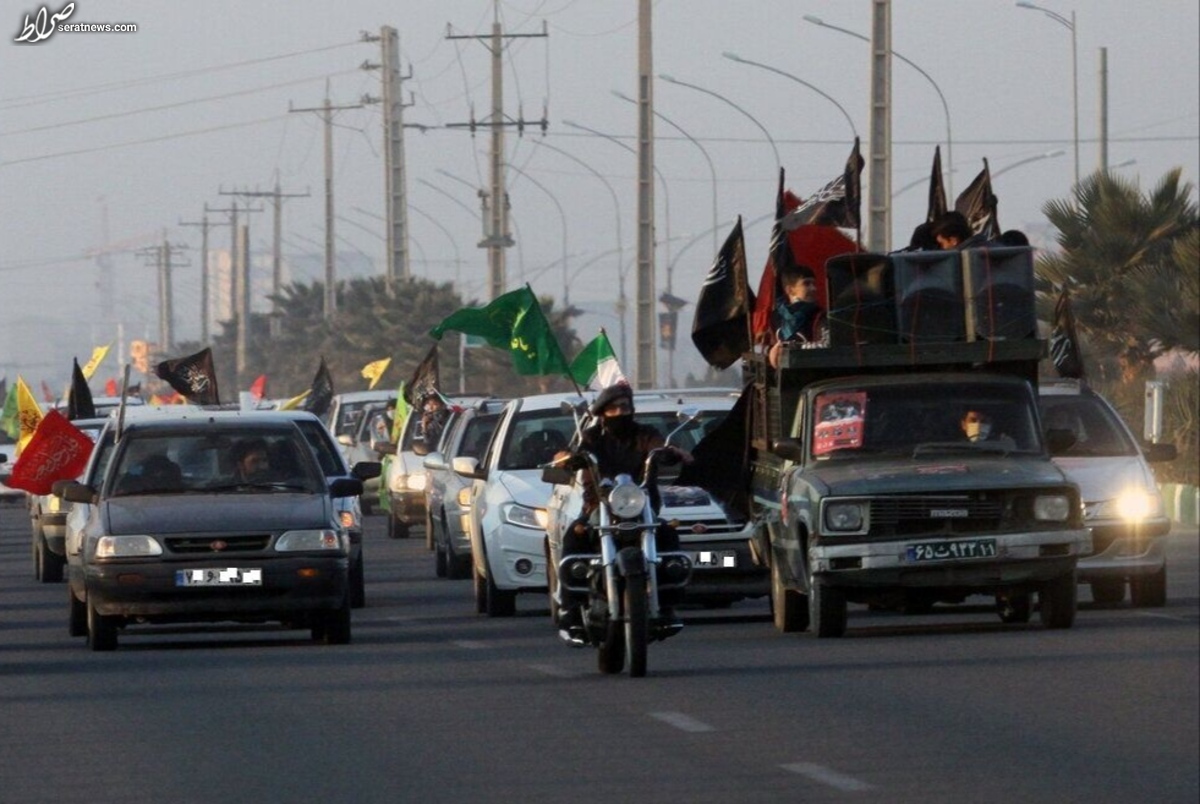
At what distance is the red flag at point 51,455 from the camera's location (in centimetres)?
2597

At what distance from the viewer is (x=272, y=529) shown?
1791 centimetres

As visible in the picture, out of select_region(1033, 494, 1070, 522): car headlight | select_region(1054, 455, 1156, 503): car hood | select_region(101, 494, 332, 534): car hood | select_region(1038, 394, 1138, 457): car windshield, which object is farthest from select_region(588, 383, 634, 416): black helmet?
select_region(1038, 394, 1138, 457): car windshield

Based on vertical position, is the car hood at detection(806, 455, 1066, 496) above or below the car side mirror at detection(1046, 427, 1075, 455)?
below

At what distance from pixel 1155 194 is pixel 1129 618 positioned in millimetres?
24607

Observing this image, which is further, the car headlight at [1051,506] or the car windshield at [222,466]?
the car windshield at [222,466]

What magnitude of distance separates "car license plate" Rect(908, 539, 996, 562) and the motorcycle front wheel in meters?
2.61

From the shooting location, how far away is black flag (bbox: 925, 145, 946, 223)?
22594 millimetres

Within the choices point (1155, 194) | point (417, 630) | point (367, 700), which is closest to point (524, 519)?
point (417, 630)

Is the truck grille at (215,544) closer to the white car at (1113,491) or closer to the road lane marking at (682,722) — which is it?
the road lane marking at (682,722)

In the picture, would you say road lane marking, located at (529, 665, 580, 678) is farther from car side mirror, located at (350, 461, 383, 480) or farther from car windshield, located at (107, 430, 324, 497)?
car side mirror, located at (350, 461, 383, 480)

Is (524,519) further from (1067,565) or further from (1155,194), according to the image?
(1155,194)

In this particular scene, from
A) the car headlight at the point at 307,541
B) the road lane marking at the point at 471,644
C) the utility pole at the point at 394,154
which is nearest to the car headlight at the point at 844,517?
the road lane marking at the point at 471,644

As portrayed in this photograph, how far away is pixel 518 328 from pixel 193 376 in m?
9.24

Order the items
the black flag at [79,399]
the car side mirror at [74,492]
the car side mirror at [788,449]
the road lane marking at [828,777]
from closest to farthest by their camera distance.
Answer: the road lane marking at [828,777] < the car side mirror at [74,492] < the car side mirror at [788,449] < the black flag at [79,399]
